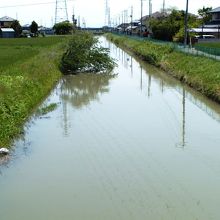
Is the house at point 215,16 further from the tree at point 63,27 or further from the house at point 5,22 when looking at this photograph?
the house at point 5,22

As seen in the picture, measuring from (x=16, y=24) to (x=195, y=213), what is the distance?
288 feet

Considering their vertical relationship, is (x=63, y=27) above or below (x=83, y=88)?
Result: above

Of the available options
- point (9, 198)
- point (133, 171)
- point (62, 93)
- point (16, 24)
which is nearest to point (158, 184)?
point (133, 171)

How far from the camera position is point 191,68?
2525cm

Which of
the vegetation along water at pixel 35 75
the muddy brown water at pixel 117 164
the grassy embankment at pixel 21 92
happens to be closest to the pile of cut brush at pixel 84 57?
the vegetation along water at pixel 35 75

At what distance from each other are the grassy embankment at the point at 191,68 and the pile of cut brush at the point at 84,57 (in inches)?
170

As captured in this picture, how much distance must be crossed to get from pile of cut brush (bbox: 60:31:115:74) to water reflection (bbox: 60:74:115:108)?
43.0 inches

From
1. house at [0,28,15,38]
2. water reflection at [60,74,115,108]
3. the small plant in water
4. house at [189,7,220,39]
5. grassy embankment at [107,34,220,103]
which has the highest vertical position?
house at [189,7,220,39]

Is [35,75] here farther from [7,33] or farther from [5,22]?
[5,22]

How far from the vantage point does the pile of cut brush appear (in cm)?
2947

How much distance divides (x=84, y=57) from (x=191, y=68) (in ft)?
25.0

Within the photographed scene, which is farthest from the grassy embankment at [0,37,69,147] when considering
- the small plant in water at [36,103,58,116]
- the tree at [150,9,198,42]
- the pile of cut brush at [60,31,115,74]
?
the tree at [150,9,198,42]

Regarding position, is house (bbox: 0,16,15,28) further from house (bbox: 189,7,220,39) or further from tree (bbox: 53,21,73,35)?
house (bbox: 189,7,220,39)

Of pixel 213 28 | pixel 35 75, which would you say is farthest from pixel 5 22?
pixel 35 75
